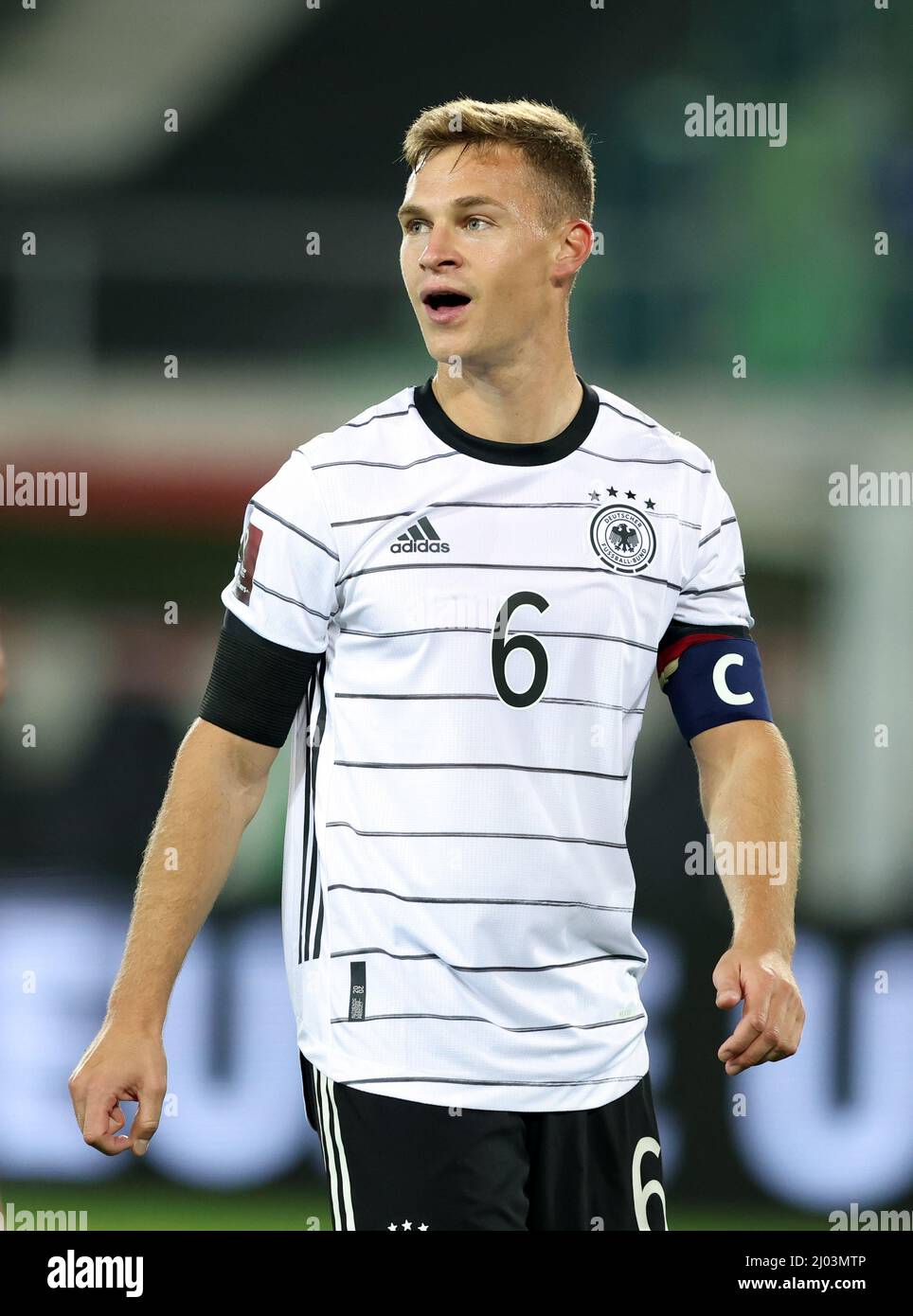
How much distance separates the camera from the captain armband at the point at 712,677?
7.59 feet

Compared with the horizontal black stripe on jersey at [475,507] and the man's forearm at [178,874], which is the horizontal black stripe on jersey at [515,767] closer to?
the man's forearm at [178,874]

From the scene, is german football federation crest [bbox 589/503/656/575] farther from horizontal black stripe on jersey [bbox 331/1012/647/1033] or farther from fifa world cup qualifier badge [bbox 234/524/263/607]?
horizontal black stripe on jersey [bbox 331/1012/647/1033]

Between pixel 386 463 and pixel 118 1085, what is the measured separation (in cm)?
92

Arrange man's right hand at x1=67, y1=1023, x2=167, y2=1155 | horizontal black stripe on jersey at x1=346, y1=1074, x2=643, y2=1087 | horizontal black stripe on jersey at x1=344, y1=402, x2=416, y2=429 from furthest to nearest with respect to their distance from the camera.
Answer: horizontal black stripe on jersey at x1=344, y1=402, x2=416, y2=429, horizontal black stripe on jersey at x1=346, y1=1074, x2=643, y2=1087, man's right hand at x1=67, y1=1023, x2=167, y2=1155

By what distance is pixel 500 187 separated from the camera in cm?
230

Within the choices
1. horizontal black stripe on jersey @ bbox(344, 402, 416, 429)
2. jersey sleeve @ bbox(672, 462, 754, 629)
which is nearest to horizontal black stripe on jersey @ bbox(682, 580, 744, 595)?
jersey sleeve @ bbox(672, 462, 754, 629)

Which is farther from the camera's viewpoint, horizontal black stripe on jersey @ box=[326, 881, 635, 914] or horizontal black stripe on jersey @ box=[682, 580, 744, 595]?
horizontal black stripe on jersey @ box=[682, 580, 744, 595]

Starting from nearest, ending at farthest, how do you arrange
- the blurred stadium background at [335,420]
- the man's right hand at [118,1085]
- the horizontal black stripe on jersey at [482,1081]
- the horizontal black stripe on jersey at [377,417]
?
the man's right hand at [118,1085]
the horizontal black stripe on jersey at [482,1081]
the horizontal black stripe on jersey at [377,417]
the blurred stadium background at [335,420]

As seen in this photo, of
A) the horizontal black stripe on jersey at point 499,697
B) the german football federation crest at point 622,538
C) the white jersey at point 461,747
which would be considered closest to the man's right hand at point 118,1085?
the white jersey at point 461,747

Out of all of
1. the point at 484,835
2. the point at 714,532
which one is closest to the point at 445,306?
the point at 714,532

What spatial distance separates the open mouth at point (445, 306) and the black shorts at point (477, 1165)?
3.58 feet

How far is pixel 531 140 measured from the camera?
234 cm

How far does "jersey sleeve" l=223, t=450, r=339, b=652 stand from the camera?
84.5 inches

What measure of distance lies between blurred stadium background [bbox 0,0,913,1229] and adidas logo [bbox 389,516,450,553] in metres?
1.41
